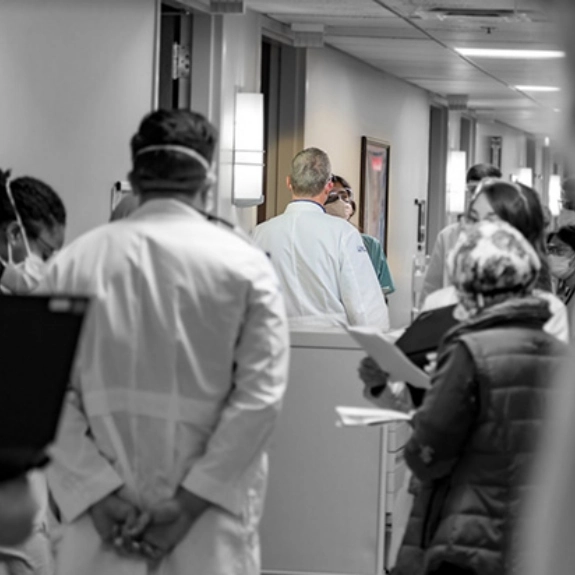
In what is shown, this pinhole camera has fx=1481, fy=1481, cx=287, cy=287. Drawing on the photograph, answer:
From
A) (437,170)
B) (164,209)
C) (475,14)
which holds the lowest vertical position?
(164,209)

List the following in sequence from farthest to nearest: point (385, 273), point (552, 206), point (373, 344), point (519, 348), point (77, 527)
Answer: point (552, 206) < point (385, 273) < point (373, 344) < point (77, 527) < point (519, 348)

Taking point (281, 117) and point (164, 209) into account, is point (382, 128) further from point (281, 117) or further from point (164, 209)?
point (164, 209)

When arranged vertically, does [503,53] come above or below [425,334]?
above

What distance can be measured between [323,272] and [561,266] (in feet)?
4.27

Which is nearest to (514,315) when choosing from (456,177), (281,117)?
(281,117)

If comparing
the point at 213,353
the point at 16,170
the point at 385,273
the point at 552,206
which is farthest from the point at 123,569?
the point at 552,206

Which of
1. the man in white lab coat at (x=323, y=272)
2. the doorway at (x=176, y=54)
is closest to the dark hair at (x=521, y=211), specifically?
the man in white lab coat at (x=323, y=272)

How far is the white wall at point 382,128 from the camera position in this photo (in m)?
11.7

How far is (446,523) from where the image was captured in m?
3.18

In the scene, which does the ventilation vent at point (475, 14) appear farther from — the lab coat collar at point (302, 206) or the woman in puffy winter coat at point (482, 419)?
the woman in puffy winter coat at point (482, 419)

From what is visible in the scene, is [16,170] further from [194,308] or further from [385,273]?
[194,308]

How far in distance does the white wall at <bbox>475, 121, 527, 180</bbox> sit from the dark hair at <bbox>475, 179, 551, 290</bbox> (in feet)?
54.8

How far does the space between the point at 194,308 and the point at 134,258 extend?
0.17 meters

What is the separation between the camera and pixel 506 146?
77.4 ft
